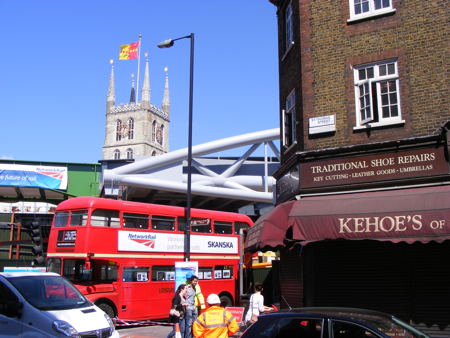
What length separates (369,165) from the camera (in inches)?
498

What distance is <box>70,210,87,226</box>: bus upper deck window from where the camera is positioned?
17078 mm

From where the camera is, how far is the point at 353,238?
1149 cm

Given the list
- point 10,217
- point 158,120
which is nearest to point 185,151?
point 10,217

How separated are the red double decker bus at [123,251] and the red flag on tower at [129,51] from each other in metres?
77.0

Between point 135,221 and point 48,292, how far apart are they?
929cm

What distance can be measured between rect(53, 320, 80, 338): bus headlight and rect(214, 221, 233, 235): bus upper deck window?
13.3 meters

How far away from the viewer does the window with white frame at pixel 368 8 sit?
1349cm

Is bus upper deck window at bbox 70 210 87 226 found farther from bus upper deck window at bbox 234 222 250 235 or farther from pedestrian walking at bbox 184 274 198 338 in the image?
bus upper deck window at bbox 234 222 250 235

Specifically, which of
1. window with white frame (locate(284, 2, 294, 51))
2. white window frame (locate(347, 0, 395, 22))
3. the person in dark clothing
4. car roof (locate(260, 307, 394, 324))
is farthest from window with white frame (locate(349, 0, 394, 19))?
car roof (locate(260, 307, 394, 324))

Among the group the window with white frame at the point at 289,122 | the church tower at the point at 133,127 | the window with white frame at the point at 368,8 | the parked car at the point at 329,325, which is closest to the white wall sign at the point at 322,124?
the window with white frame at the point at 289,122

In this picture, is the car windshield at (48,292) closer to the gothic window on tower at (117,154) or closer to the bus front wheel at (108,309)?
the bus front wheel at (108,309)

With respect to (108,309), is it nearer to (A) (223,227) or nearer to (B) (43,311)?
(A) (223,227)

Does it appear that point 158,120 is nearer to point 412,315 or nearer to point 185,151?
point 185,151

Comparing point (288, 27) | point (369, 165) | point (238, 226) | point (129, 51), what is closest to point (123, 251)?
point (238, 226)
